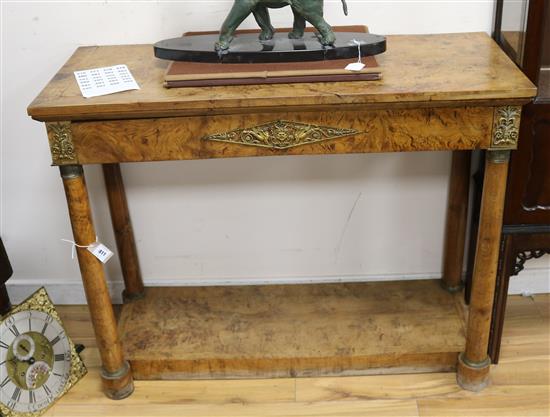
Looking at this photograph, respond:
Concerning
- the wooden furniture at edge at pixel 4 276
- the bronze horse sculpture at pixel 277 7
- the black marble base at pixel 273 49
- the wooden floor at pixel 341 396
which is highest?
the bronze horse sculpture at pixel 277 7

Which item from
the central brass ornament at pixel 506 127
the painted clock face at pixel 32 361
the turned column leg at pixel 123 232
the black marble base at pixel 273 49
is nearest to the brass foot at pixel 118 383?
the painted clock face at pixel 32 361

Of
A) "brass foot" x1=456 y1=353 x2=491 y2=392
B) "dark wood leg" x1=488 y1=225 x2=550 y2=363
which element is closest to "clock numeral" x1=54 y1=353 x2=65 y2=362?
"brass foot" x1=456 y1=353 x2=491 y2=392

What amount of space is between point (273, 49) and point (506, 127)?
56 cm

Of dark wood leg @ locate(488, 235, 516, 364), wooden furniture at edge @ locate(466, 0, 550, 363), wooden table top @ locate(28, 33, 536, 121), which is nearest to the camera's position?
wooden table top @ locate(28, 33, 536, 121)

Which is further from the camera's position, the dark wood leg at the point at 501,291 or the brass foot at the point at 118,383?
the brass foot at the point at 118,383

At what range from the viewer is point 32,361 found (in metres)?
1.97

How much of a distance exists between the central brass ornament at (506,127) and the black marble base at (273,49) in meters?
0.33

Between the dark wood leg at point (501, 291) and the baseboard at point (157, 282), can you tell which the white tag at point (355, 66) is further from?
the baseboard at point (157, 282)

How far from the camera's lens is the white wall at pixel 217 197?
1.92 meters

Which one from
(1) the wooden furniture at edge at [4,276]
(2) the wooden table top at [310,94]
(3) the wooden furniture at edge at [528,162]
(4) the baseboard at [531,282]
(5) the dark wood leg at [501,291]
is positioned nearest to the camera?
(2) the wooden table top at [310,94]

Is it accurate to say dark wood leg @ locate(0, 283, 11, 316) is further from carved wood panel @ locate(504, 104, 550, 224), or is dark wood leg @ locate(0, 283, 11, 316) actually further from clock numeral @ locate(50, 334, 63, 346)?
carved wood panel @ locate(504, 104, 550, 224)

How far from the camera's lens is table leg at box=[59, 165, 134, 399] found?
1.66 m

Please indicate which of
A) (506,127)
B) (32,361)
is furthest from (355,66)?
(32,361)

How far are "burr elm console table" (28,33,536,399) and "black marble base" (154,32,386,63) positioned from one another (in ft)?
0.20
